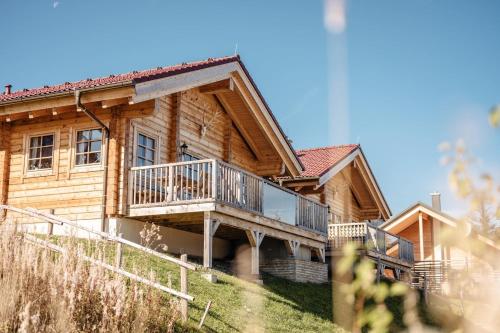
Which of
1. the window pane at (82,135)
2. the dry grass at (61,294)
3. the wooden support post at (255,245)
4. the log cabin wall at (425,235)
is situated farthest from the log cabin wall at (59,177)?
the log cabin wall at (425,235)

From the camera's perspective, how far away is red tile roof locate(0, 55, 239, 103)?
1589 centimetres

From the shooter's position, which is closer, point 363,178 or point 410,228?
point 363,178

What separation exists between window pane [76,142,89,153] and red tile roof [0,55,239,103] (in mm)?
1490

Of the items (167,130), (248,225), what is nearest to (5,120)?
(167,130)

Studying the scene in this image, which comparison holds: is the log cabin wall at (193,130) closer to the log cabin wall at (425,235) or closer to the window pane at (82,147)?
the window pane at (82,147)

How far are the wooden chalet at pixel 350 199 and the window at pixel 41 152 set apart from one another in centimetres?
1033

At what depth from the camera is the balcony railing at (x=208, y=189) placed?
51.6ft

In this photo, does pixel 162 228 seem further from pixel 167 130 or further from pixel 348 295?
pixel 348 295

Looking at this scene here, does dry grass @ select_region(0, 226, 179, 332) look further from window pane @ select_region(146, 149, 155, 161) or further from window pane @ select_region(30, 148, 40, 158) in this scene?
window pane @ select_region(30, 148, 40, 158)

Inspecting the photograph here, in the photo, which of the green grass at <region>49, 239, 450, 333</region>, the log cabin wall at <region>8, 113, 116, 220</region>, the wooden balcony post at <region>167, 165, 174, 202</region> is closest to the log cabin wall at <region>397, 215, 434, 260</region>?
the green grass at <region>49, 239, 450, 333</region>

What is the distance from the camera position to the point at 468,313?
192 centimetres

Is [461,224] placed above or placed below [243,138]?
below

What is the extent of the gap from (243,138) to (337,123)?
1978 centimetres

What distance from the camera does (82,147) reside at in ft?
56.9
